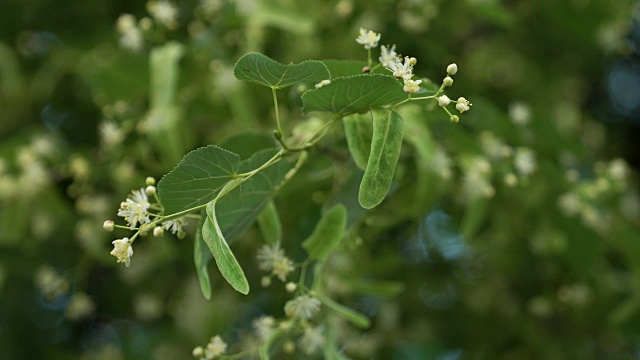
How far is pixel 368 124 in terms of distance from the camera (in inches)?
33.2

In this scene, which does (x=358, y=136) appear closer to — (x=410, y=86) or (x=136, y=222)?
(x=410, y=86)

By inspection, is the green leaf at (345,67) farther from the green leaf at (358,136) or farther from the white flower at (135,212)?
the white flower at (135,212)

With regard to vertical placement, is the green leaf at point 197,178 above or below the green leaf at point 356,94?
below

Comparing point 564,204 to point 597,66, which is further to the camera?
point 597,66

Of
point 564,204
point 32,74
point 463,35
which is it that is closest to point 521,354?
point 564,204

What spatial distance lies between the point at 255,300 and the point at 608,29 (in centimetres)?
102

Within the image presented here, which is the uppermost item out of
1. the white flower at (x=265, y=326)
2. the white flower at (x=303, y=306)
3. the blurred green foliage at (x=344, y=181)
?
the white flower at (x=303, y=306)

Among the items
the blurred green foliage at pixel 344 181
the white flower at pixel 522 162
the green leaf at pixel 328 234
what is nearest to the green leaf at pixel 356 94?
the green leaf at pixel 328 234

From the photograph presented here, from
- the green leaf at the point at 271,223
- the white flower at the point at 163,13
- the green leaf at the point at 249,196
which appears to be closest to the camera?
the green leaf at the point at 249,196

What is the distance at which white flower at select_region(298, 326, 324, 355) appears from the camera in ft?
3.12

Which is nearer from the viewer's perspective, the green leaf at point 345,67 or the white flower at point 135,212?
the white flower at point 135,212

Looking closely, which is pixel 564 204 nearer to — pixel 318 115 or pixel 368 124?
pixel 318 115

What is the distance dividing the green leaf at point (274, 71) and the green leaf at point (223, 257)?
0.42ft

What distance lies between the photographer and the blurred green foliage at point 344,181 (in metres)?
1.30
